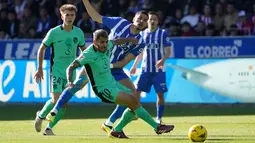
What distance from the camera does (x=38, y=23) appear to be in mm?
26656

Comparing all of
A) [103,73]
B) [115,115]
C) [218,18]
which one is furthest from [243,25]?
[103,73]

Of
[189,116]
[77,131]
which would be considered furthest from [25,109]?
[77,131]

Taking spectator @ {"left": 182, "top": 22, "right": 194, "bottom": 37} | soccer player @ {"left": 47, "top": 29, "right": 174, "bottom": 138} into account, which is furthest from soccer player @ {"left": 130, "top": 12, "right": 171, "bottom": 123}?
spectator @ {"left": 182, "top": 22, "right": 194, "bottom": 37}

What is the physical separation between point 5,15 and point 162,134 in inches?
546

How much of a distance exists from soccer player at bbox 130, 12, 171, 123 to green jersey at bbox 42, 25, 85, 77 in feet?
7.39

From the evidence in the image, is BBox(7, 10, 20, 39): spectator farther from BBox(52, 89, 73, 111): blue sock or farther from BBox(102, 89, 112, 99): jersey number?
BBox(102, 89, 112, 99): jersey number

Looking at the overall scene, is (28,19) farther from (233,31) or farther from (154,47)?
(154,47)

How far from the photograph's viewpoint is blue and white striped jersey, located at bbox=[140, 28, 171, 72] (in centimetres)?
1657

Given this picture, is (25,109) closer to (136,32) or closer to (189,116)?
(189,116)

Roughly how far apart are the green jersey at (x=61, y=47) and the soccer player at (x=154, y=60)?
7.39ft

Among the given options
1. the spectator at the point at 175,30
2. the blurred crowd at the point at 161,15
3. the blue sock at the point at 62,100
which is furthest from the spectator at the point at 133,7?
the blue sock at the point at 62,100

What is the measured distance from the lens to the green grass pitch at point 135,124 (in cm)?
1322

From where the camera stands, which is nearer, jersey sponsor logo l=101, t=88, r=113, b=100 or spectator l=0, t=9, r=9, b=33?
jersey sponsor logo l=101, t=88, r=113, b=100

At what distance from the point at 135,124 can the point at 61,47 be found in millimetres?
2848
